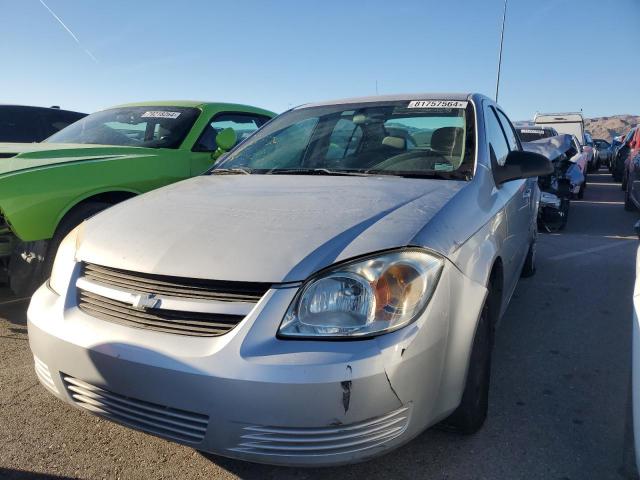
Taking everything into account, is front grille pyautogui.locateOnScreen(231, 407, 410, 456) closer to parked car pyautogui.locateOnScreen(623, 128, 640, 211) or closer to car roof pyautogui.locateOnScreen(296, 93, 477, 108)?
car roof pyautogui.locateOnScreen(296, 93, 477, 108)

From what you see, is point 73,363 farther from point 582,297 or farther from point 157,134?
point 582,297

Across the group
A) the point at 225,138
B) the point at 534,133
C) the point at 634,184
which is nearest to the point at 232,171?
the point at 225,138


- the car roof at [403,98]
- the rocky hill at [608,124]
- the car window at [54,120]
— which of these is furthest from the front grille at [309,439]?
the rocky hill at [608,124]

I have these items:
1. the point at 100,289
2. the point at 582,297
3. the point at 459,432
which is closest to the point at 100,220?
the point at 100,289

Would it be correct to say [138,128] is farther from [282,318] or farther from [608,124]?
[608,124]

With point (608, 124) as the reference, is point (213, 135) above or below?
above

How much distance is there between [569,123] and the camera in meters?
17.4

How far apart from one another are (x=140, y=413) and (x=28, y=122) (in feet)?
20.2

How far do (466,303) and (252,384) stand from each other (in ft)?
2.85

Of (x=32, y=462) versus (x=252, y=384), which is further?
(x=32, y=462)

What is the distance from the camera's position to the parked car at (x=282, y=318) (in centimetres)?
159

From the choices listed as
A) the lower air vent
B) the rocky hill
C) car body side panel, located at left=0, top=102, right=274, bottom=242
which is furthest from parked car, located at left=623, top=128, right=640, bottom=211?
the rocky hill

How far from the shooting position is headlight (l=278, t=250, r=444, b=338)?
1.66 m

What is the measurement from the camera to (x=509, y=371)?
2.94 metres
